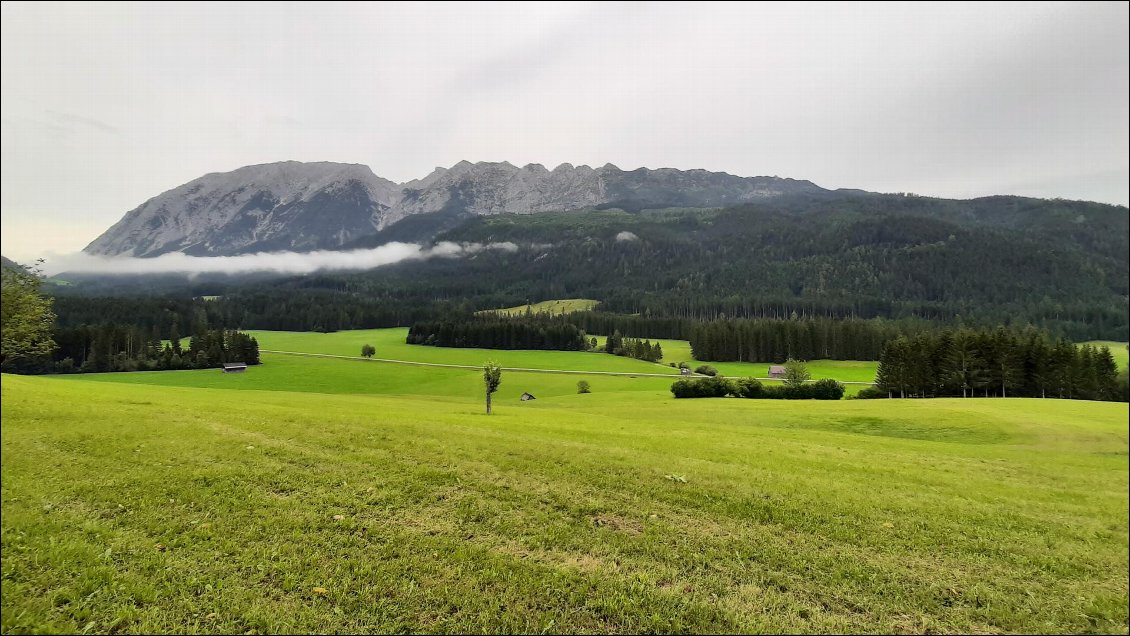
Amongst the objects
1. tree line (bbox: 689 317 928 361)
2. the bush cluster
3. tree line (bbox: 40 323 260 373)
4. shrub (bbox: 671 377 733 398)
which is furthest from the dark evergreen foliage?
tree line (bbox: 40 323 260 373)

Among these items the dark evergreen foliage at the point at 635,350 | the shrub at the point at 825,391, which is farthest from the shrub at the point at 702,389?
the dark evergreen foliage at the point at 635,350

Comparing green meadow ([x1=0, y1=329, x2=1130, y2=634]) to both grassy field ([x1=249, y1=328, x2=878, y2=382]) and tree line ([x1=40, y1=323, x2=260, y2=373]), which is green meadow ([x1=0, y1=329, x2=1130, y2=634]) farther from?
tree line ([x1=40, y1=323, x2=260, y2=373])

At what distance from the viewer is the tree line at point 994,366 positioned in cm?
6038

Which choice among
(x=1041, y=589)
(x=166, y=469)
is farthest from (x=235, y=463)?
(x=1041, y=589)

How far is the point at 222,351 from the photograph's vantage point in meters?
125

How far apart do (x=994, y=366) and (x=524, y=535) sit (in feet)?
261

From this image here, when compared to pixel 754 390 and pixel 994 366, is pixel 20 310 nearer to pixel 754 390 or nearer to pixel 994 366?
pixel 754 390

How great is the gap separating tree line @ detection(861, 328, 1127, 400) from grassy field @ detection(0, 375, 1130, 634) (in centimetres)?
5144

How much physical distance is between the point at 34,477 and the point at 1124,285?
3696 centimetres

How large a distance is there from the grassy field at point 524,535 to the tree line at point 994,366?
2025 inches

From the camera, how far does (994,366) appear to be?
64750 mm

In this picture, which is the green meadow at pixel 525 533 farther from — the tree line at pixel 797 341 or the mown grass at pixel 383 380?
the tree line at pixel 797 341

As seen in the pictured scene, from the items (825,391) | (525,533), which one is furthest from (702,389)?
(525,533)

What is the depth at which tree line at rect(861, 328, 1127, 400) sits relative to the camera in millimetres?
60375
